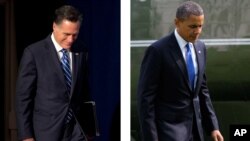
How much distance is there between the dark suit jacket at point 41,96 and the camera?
4137 mm

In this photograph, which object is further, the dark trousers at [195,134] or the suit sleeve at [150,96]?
the dark trousers at [195,134]

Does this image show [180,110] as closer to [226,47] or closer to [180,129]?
[180,129]

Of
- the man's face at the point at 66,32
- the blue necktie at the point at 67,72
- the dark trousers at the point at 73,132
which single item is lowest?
the dark trousers at the point at 73,132

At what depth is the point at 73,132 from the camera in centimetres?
425

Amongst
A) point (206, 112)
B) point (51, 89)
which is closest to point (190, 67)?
point (206, 112)

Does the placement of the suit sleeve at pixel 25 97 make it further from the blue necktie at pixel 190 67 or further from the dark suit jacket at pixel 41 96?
the blue necktie at pixel 190 67

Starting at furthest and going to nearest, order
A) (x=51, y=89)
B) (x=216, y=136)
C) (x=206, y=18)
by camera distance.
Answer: (x=206, y=18) → (x=216, y=136) → (x=51, y=89)

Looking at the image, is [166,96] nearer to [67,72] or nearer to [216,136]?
[216,136]

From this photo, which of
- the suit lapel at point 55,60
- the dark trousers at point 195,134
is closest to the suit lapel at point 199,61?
→ the dark trousers at point 195,134

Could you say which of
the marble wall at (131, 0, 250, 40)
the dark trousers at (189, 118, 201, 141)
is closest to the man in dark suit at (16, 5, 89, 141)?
the dark trousers at (189, 118, 201, 141)

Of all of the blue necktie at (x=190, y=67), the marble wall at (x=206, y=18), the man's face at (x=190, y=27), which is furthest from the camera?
the marble wall at (x=206, y=18)

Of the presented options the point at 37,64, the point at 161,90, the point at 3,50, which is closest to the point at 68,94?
the point at 37,64

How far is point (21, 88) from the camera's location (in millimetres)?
4137

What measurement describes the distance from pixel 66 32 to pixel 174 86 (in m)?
0.89
